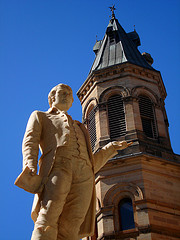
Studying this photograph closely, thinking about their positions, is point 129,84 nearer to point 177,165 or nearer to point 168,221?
point 177,165

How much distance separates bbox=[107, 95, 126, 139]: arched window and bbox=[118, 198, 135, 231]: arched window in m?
3.85

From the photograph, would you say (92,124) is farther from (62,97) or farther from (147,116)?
(62,97)

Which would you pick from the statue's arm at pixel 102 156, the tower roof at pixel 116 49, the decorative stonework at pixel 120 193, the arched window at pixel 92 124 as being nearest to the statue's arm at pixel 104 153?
the statue's arm at pixel 102 156

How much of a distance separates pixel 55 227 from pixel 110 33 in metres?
23.9

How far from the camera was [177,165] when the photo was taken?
19266mm

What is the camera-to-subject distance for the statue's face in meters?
6.77

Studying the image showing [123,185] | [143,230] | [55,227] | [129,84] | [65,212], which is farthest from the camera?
[129,84]

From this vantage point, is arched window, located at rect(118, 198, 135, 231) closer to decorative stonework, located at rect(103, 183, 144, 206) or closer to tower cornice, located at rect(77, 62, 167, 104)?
decorative stonework, located at rect(103, 183, 144, 206)

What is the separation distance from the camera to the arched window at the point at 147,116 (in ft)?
69.6

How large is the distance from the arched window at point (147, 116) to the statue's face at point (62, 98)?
47.8ft

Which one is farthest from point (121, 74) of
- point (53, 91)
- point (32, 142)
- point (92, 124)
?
point (32, 142)

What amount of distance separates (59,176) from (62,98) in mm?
1648

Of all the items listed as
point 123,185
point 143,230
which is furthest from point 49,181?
point 123,185

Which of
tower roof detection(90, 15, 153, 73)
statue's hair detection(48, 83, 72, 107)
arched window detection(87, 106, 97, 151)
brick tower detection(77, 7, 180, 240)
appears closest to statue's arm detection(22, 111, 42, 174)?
statue's hair detection(48, 83, 72, 107)
